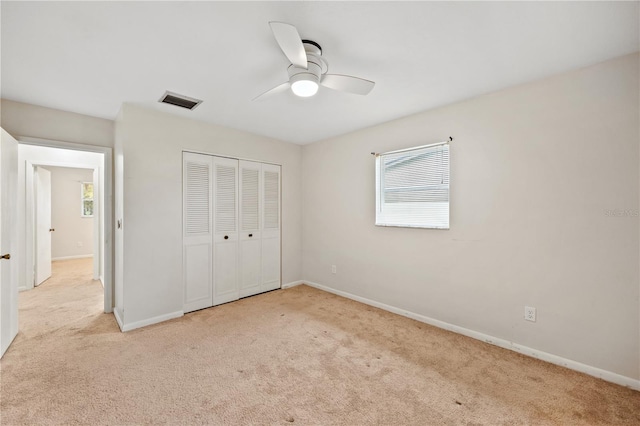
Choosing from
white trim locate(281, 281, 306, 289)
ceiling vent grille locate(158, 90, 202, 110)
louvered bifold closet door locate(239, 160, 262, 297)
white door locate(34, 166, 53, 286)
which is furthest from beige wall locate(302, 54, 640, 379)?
white door locate(34, 166, 53, 286)

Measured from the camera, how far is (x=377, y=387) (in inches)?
76.9

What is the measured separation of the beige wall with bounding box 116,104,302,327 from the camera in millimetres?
2881

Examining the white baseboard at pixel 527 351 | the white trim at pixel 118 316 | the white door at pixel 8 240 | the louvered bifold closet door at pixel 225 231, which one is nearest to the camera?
the white baseboard at pixel 527 351

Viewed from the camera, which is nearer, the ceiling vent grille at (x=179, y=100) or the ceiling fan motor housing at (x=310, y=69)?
the ceiling fan motor housing at (x=310, y=69)

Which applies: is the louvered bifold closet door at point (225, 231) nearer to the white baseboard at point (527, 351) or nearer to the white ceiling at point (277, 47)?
the white ceiling at point (277, 47)

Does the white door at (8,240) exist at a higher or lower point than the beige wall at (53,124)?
lower

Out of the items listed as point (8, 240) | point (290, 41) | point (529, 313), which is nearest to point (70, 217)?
point (8, 240)

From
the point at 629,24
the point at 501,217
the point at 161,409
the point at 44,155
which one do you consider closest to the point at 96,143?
the point at 44,155

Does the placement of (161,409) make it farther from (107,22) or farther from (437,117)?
(437,117)

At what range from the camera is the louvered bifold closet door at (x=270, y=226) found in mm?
4137

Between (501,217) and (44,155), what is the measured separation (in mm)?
6415

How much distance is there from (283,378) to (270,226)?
2463 mm

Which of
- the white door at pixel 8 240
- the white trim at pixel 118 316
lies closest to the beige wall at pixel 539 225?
the white trim at pixel 118 316

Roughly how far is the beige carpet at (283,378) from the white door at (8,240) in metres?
0.20
